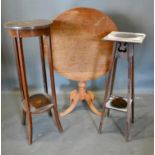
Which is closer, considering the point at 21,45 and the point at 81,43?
the point at 21,45

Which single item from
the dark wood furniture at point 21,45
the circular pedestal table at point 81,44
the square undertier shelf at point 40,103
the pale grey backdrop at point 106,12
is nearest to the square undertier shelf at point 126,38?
the circular pedestal table at point 81,44

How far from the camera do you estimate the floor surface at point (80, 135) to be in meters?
1.82

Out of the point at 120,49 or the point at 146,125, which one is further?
the point at 146,125

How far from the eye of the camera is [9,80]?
2762mm

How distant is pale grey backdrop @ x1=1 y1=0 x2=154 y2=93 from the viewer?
2.39 metres

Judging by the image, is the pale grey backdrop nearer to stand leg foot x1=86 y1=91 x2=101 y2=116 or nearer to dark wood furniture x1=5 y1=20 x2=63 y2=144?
stand leg foot x1=86 y1=91 x2=101 y2=116

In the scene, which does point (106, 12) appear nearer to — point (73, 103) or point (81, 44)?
point (81, 44)

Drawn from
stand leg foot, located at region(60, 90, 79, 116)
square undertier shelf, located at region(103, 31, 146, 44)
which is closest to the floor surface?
stand leg foot, located at region(60, 90, 79, 116)

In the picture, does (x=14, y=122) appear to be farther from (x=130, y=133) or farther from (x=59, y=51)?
(x=130, y=133)

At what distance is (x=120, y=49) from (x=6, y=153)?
4.04ft

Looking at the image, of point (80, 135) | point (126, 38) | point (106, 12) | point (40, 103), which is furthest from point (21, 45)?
point (106, 12)

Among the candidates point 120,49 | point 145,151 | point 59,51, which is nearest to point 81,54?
point 59,51

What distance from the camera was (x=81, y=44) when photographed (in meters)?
2.16

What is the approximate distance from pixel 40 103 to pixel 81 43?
678 millimetres
